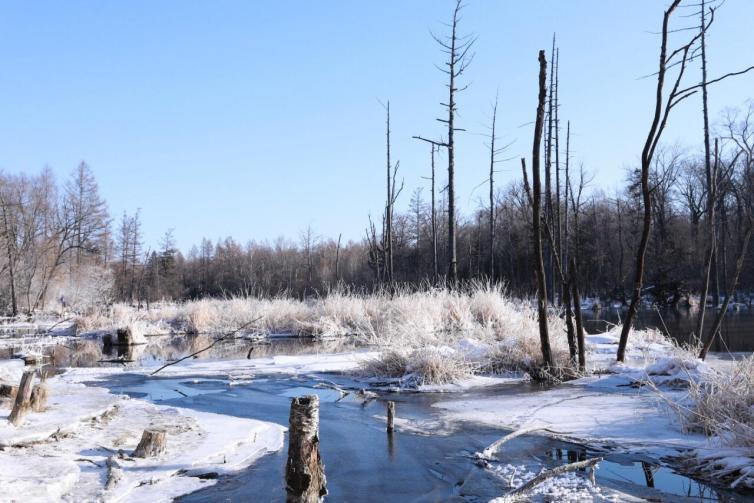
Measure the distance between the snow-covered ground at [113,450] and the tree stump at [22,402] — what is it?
0.24 ft

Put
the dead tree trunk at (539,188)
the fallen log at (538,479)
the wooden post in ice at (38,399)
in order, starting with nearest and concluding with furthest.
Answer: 1. the fallen log at (538,479)
2. the wooden post in ice at (38,399)
3. the dead tree trunk at (539,188)

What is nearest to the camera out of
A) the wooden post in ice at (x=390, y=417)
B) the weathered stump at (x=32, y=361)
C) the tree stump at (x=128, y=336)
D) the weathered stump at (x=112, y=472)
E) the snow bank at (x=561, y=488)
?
the snow bank at (x=561, y=488)

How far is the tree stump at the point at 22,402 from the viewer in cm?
510

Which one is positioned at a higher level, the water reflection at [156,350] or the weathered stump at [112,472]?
the weathered stump at [112,472]

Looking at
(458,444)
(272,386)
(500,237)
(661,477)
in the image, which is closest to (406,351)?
(272,386)

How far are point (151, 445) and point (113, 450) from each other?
0.37m

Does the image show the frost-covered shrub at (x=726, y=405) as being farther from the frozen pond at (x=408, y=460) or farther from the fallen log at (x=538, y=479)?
the fallen log at (x=538, y=479)

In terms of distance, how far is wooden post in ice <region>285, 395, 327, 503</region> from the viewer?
3428 mm

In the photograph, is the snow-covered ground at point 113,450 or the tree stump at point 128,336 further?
the tree stump at point 128,336

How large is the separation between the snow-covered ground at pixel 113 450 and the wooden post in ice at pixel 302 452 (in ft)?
3.29

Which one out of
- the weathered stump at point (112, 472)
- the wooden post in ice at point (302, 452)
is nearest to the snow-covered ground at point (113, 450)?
the weathered stump at point (112, 472)

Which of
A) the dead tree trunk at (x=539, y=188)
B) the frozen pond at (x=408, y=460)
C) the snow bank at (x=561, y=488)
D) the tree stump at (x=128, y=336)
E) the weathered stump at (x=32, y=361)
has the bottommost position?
the frozen pond at (x=408, y=460)

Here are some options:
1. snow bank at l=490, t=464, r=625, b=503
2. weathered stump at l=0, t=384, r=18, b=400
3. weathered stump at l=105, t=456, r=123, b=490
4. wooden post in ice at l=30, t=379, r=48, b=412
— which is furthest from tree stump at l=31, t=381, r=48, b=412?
snow bank at l=490, t=464, r=625, b=503

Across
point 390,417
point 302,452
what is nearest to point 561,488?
point 302,452
